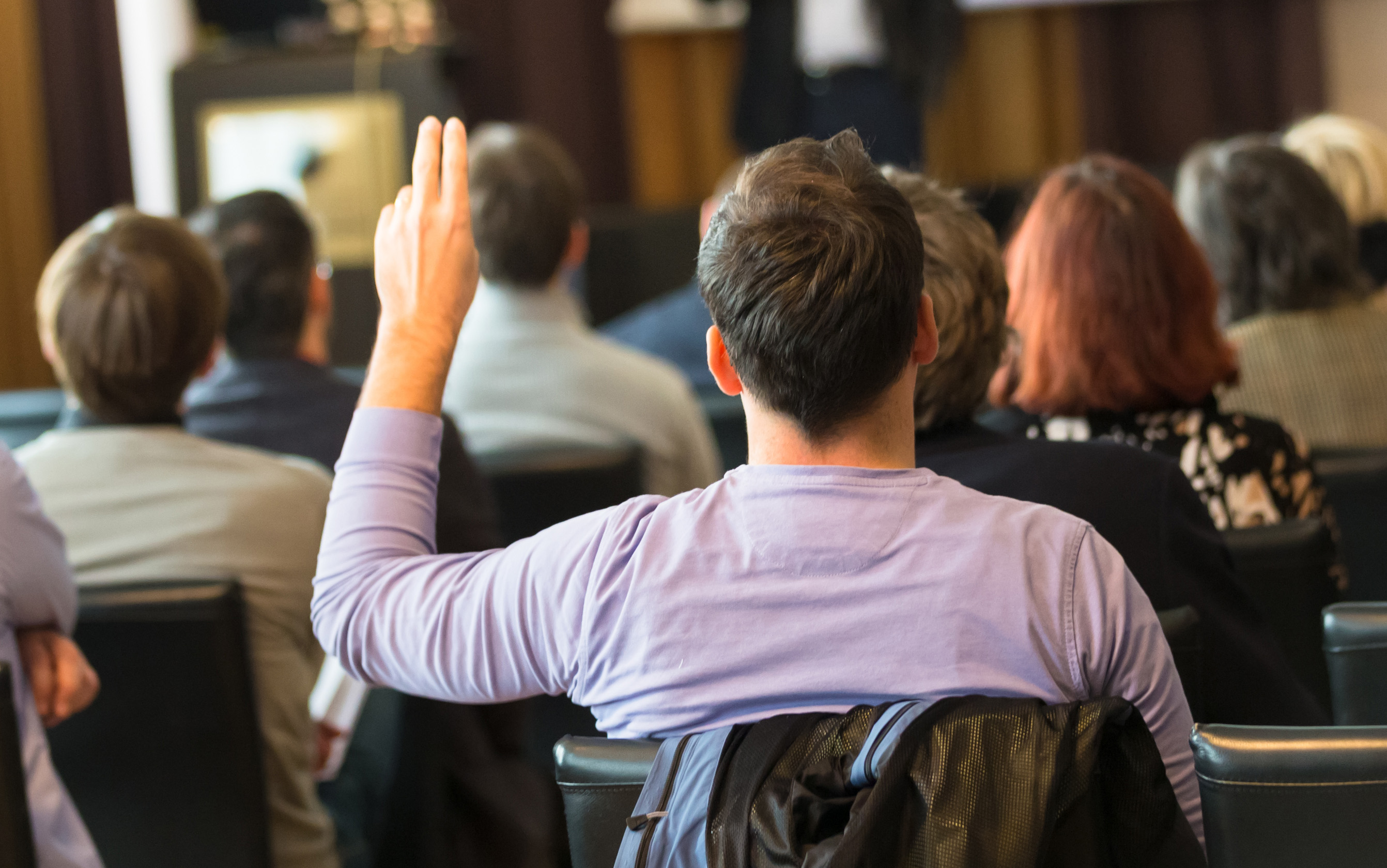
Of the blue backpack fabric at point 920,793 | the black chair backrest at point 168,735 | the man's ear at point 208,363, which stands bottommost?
the black chair backrest at point 168,735

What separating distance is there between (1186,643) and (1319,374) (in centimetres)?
114

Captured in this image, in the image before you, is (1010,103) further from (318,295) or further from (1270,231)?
(318,295)

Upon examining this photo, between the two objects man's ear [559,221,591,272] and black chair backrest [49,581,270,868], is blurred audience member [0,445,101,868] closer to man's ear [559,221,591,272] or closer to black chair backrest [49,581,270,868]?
black chair backrest [49,581,270,868]

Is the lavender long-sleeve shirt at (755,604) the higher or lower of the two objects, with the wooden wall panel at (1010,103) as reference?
lower

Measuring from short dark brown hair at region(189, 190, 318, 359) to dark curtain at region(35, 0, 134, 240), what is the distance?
3.30 metres

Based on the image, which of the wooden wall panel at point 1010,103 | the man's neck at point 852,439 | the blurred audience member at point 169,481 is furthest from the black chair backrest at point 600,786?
the wooden wall panel at point 1010,103

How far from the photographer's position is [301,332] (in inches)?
80.7

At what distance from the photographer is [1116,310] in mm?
1663

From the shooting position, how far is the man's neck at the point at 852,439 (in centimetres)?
90

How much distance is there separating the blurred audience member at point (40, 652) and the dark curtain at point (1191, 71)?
499 centimetres

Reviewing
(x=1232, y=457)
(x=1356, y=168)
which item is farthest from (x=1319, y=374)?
(x=1356, y=168)

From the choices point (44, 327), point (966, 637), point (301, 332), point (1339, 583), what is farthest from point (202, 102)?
point (966, 637)

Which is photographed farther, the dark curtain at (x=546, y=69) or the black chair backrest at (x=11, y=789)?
the dark curtain at (x=546, y=69)

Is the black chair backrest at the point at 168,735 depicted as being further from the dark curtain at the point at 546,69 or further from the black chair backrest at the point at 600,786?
the dark curtain at the point at 546,69
